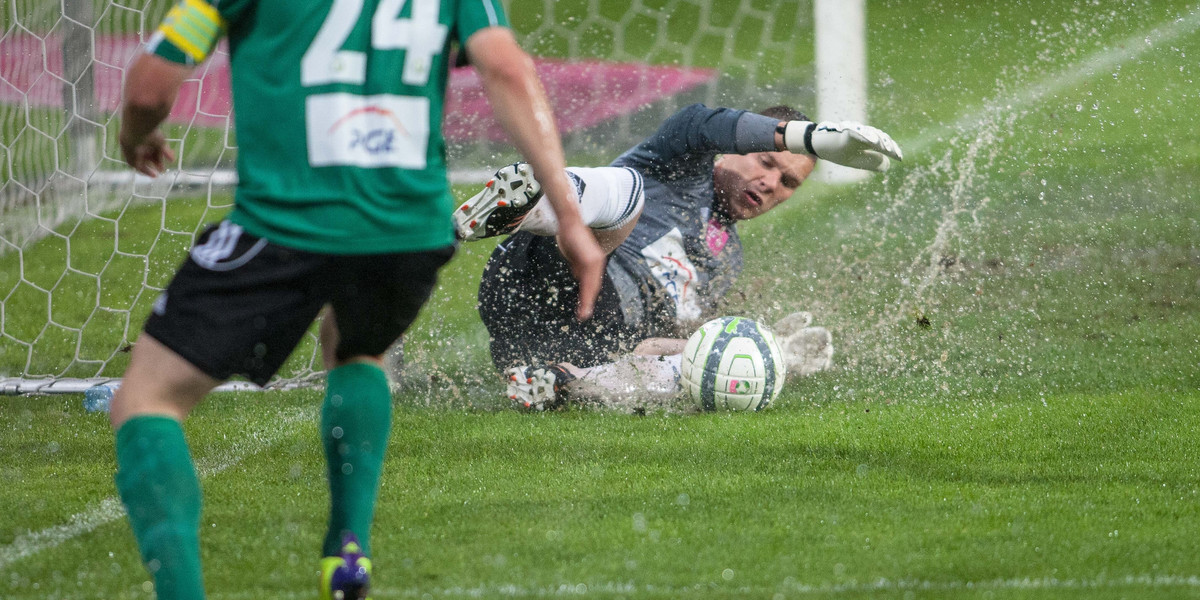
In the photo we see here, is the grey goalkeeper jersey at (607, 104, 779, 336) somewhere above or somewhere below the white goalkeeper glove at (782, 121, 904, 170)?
below

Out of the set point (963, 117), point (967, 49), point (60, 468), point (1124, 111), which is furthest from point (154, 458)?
point (967, 49)

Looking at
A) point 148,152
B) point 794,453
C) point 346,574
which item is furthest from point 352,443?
point 794,453

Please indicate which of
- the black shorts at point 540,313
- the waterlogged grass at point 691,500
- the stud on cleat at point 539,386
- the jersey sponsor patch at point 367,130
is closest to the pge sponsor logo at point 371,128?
the jersey sponsor patch at point 367,130

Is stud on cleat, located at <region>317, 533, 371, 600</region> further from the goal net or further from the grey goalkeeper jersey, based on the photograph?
the goal net

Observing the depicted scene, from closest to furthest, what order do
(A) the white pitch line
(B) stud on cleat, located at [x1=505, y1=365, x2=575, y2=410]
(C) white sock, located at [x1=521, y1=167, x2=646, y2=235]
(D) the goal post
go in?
(A) the white pitch line → (C) white sock, located at [x1=521, y1=167, x2=646, y2=235] → (B) stud on cleat, located at [x1=505, y1=365, x2=575, y2=410] → (D) the goal post

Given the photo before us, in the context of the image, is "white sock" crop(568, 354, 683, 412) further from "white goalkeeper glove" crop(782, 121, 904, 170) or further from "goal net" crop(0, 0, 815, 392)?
"goal net" crop(0, 0, 815, 392)

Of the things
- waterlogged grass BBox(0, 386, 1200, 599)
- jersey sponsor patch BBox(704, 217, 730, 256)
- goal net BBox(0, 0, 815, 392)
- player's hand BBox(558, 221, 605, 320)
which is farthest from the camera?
goal net BBox(0, 0, 815, 392)

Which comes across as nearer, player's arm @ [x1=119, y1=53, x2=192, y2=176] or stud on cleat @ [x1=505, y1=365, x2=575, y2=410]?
player's arm @ [x1=119, y1=53, x2=192, y2=176]

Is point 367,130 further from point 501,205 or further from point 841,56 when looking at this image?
point 841,56

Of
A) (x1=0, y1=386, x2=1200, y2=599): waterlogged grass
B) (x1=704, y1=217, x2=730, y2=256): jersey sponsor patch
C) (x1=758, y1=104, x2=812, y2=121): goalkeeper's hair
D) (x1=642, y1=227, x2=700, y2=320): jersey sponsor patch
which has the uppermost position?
(x1=758, y1=104, x2=812, y2=121): goalkeeper's hair

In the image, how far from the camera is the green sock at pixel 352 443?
2285mm

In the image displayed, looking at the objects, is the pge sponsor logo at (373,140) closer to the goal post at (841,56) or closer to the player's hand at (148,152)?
the player's hand at (148,152)

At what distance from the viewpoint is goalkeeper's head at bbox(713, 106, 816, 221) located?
16.5ft

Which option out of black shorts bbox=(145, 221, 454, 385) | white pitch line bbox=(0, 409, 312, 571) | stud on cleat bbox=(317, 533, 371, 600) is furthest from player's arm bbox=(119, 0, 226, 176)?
white pitch line bbox=(0, 409, 312, 571)
